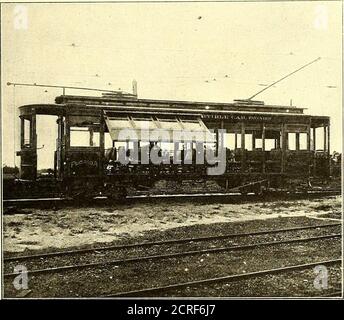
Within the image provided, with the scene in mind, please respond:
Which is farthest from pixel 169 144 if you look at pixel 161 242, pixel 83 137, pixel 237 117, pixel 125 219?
pixel 161 242

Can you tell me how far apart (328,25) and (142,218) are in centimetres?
561

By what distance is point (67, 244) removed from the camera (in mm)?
7262

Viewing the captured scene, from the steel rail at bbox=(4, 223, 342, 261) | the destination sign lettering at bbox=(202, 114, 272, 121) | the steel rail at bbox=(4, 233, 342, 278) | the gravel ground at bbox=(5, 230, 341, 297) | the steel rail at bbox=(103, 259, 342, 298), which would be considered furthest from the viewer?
the destination sign lettering at bbox=(202, 114, 272, 121)

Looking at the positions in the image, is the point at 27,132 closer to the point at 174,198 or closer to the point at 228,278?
the point at 174,198

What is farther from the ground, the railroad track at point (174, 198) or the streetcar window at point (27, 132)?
the streetcar window at point (27, 132)

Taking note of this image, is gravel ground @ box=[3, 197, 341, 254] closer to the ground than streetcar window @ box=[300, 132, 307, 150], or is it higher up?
closer to the ground

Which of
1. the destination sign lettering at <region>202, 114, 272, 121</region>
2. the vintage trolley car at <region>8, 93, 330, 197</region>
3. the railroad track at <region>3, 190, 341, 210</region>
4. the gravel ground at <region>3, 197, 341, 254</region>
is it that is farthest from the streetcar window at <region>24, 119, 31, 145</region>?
the destination sign lettering at <region>202, 114, 272, 121</region>

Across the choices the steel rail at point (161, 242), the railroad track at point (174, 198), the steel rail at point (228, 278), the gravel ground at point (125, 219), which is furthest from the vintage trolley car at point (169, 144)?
the steel rail at point (228, 278)

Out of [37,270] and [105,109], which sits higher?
[105,109]

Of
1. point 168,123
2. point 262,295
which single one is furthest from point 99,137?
point 262,295

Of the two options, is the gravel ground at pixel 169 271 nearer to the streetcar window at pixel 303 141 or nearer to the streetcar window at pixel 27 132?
the streetcar window at pixel 27 132

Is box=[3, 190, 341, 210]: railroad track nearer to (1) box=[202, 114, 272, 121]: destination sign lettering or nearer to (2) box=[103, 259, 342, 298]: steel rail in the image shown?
(1) box=[202, 114, 272, 121]: destination sign lettering

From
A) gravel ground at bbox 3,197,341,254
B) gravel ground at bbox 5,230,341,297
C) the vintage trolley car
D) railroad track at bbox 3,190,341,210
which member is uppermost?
the vintage trolley car

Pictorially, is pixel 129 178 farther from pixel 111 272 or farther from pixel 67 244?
pixel 111 272
